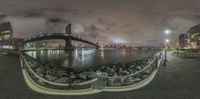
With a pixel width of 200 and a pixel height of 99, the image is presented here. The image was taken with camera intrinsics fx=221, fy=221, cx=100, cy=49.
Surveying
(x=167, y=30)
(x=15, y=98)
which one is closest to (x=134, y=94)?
(x=15, y=98)

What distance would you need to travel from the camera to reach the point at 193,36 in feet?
551

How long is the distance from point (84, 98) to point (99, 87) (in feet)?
7.44

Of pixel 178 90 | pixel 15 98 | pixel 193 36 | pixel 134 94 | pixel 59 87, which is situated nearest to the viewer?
pixel 15 98

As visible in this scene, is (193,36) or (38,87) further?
(193,36)

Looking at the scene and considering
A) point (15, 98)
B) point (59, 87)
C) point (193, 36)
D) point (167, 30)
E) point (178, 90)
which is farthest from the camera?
point (193, 36)

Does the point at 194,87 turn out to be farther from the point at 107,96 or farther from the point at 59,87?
the point at 59,87

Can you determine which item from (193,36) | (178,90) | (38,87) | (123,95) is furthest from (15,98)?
(193,36)

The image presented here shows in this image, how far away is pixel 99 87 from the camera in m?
15.1

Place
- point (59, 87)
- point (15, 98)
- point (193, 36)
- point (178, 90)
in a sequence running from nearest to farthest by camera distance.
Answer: point (15, 98)
point (178, 90)
point (59, 87)
point (193, 36)

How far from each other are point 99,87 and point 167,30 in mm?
39063

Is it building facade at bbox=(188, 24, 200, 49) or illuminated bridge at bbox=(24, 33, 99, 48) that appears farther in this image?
building facade at bbox=(188, 24, 200, 49)

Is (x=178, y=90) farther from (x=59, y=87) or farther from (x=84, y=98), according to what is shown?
(x=59, y=87)

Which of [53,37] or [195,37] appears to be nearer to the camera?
[53,37]

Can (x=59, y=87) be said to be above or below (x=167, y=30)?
below
